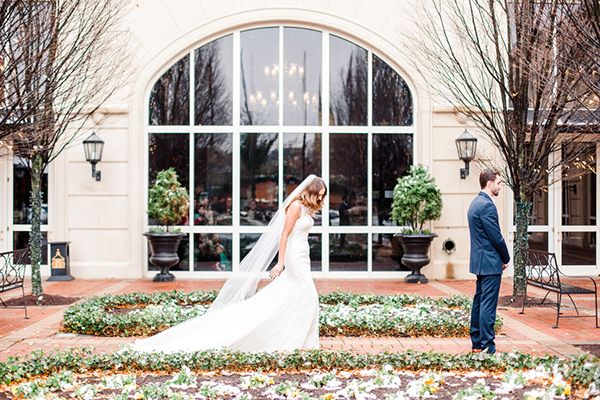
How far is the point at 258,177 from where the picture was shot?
48.3 ft

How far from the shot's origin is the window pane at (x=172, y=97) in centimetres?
1477

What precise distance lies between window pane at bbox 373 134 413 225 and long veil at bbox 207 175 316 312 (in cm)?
724

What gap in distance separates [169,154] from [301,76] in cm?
335

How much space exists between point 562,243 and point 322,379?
11114 millimetres

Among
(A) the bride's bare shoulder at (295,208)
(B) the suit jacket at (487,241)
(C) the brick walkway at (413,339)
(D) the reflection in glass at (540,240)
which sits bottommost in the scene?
(C) the brick walkway at (413,339)

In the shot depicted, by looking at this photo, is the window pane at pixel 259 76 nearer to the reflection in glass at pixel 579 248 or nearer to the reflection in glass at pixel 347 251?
the reflection in glass at pixel 347 251

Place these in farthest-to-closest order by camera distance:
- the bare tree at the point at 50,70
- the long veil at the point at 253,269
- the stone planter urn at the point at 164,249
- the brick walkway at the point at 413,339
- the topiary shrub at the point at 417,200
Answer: the stone planter urn at the point at 164,249, the topiary shrub at the point at 417,200, the bare tree at the point at 50,70, the brick walkway at the point at 413,339, the long veil at the point at 253,269

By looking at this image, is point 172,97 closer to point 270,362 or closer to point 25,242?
point 25,242

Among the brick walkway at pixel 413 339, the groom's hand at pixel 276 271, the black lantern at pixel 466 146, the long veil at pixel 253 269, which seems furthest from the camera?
the black lantern at pixel 466 146

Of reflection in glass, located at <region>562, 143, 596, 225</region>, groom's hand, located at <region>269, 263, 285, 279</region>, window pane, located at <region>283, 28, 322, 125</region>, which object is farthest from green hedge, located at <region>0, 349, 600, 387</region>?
reflection in glass, located at <region>562, 143, 596, 225</region>

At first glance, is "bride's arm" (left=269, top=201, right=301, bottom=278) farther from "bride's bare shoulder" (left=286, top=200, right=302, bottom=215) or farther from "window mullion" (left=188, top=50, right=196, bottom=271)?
"window mullion" (left=188, top=50, right=196, bottom=271)

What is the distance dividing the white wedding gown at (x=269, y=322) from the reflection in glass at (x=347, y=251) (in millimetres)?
7421

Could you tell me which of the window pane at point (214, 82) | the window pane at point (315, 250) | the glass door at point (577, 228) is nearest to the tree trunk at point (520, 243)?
the glass door at point (577, 228)

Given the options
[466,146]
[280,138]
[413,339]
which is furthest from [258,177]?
[413,339]
